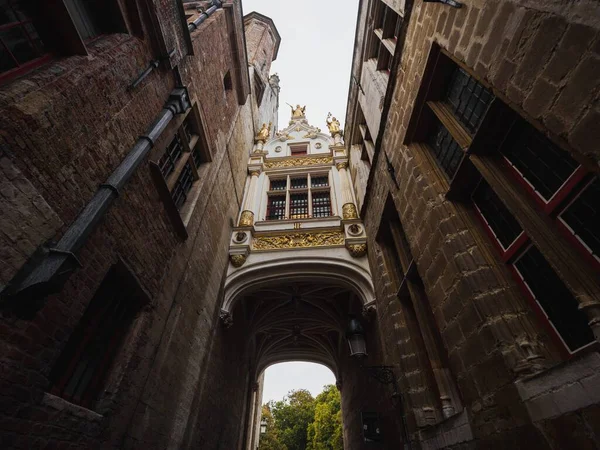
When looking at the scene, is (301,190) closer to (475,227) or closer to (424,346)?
(424,346)

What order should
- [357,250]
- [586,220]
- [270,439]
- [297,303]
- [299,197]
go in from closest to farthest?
[586,220] < [357,250] < [299,197] < [297,303] < [270,439]

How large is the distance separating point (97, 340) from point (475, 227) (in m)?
4.86

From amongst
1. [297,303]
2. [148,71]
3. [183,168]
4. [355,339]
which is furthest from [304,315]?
Answer: [148,71]

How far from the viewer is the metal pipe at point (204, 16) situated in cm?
636

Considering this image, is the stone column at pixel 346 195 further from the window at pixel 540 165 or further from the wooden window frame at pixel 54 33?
the wooden window frame at pixel 54 33

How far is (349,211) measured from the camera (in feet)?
28.2

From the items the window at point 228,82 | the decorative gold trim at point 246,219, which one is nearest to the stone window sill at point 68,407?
the decorative gold trim at point 246,219

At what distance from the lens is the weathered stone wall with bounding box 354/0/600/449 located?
176 centimetres

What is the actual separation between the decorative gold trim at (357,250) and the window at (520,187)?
3.78m

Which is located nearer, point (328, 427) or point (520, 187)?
point (520, 187)

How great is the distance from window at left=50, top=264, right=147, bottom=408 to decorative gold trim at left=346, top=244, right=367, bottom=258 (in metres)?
5.11

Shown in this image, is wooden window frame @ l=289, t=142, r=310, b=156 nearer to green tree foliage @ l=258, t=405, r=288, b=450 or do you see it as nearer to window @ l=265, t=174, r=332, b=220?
window @ l=265, t=174, r=332, b=220

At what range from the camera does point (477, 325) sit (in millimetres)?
2762

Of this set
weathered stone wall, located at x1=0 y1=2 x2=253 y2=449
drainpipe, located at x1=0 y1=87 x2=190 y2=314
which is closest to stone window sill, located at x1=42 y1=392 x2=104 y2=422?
weathered stone wall, located at x1=0 y1=2 x2=253 y2=449
